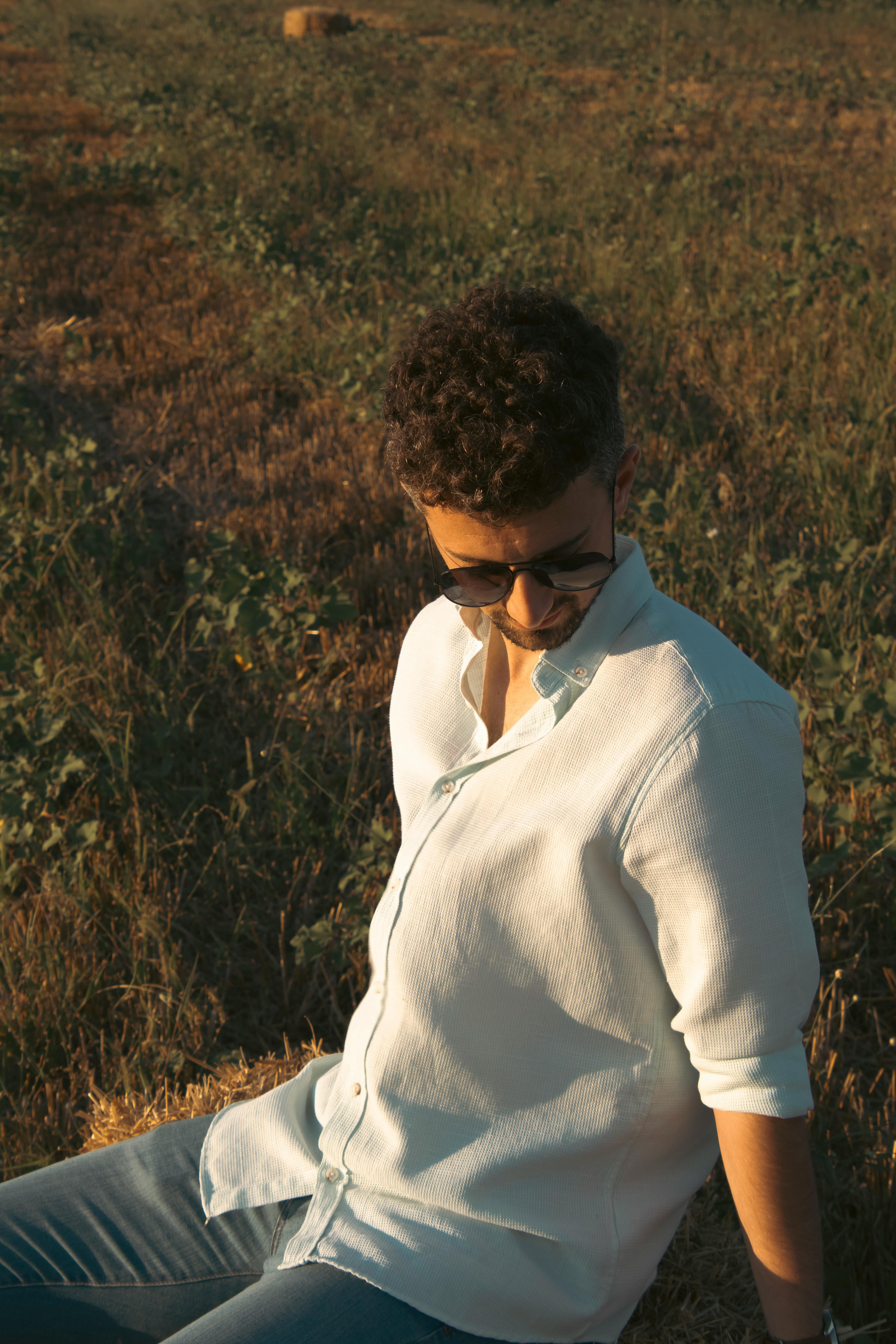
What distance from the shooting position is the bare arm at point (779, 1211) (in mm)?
1132

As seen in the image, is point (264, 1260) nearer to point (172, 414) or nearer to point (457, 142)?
point (172, 414)

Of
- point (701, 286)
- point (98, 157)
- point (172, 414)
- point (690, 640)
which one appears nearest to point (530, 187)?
point (701, 286)

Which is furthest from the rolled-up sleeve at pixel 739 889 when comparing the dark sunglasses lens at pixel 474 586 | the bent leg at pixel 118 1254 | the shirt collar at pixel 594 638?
the bent leg at pixel 118 1254

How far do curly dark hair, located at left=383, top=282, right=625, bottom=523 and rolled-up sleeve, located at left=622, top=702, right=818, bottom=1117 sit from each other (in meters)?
0.35

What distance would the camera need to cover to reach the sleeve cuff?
43.6 inches

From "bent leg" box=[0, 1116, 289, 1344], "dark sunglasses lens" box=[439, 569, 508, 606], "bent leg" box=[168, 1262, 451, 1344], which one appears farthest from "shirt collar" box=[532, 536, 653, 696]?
"bent leg" box=[0, 1116, 289, 1344]

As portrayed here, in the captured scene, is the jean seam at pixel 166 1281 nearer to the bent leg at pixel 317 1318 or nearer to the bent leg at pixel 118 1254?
the bent leg at pixel 118 1254

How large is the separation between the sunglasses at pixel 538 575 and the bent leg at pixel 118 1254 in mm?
987

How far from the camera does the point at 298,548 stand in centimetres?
422

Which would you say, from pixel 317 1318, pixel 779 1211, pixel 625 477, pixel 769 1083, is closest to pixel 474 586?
pixel 625 477

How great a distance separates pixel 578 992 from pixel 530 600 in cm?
51

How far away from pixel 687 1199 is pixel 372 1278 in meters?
0.46

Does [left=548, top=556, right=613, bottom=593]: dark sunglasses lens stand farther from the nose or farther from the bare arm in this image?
the bare arm

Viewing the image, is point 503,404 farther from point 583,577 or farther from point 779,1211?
point 779,1211
